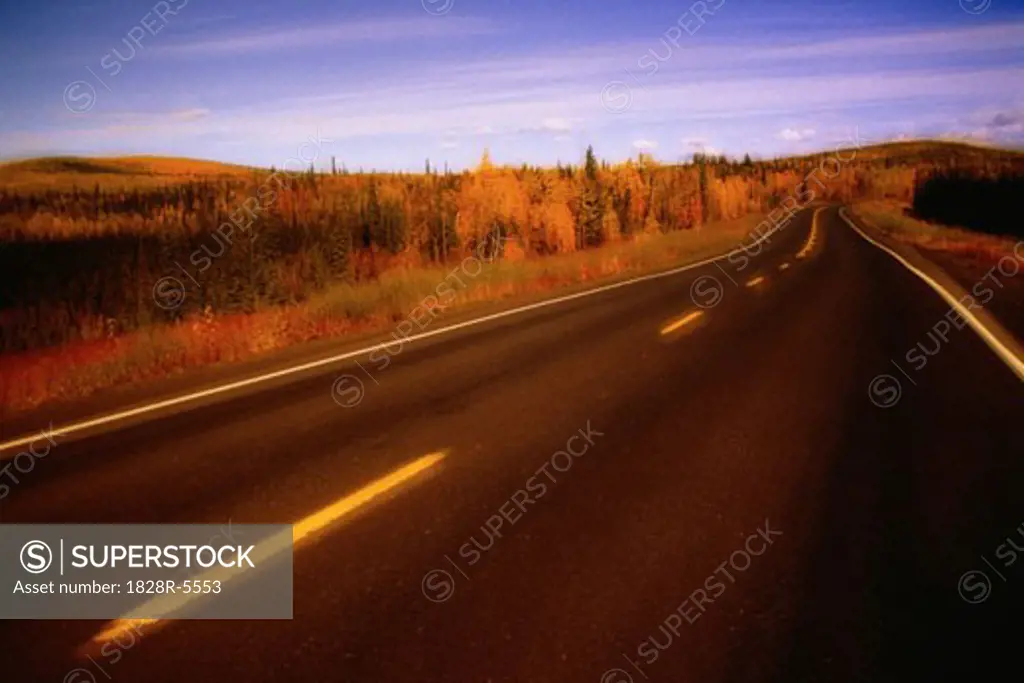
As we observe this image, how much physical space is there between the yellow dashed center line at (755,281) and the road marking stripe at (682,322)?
5.30 m

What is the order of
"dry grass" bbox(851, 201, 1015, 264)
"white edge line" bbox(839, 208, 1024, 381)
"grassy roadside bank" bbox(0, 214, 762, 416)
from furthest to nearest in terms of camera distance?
"dry grass" bbox(851, 201, 1015, 264) → "grassy roadside bank" bbox(0, 214, 762, 416) → "white edge line" bbox(839, 208, 1024, 381)

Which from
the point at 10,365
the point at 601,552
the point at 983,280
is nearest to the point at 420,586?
the point at 601,552

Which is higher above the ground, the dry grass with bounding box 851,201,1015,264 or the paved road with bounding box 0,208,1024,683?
the paved road with bounding box 0,208,1024,683

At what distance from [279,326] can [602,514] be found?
9.30m

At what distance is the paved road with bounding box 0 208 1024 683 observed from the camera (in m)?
3.36

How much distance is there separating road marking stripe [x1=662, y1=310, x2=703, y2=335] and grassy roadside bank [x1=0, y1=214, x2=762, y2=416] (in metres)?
3.87

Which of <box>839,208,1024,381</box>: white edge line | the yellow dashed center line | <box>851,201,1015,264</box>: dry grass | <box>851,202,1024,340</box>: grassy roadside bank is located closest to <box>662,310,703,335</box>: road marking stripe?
<box>839,208,1024,381</box>: white edge line

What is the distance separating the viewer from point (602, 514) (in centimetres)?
488

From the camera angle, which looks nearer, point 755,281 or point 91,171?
point 755,281

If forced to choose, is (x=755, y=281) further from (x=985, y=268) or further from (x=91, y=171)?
(x=91, y=171)

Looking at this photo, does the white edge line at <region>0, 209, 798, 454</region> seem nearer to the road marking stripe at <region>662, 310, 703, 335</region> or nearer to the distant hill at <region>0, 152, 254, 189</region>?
the road marking stripe at <region>662, 310, 703, 335</region>

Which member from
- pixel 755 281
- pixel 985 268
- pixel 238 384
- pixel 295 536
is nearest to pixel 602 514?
pixel 295 536

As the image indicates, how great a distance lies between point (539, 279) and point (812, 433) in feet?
47.1

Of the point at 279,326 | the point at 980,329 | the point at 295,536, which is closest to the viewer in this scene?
the point at 295,536
